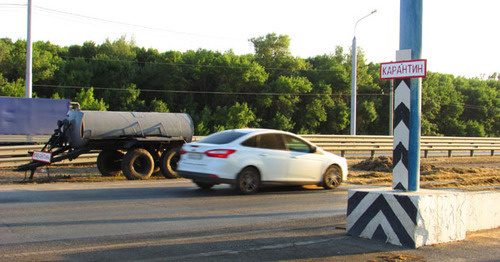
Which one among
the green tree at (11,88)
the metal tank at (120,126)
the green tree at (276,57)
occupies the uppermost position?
the green tree at (276,57)

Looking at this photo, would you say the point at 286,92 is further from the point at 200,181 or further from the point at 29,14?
the point at 200,181

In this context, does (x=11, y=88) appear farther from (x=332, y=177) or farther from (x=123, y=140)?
(x=332, y=177)

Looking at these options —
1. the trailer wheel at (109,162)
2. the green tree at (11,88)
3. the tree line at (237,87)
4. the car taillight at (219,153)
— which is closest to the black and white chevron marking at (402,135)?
the car taillight at (219,153)

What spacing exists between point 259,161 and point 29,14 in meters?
17.6

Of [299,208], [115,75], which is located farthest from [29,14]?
[115,75]

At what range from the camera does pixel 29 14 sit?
24.6 metres

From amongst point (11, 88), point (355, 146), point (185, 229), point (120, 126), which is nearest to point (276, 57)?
point (11, 88)

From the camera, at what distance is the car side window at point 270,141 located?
40.6ft

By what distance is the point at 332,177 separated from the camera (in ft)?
44.5

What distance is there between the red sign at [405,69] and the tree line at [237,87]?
4408 cm

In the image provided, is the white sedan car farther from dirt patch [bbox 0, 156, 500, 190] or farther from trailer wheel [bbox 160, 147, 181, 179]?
trailer wheel [bbox 160, 147, 181, 179]

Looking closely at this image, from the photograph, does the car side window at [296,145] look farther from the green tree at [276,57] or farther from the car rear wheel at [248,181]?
the green tree at [276,57]

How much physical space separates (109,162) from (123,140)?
58.5 inches

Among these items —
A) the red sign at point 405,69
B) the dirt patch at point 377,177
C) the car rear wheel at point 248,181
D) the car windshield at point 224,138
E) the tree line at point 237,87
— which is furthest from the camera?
the tree line at point 237,87
